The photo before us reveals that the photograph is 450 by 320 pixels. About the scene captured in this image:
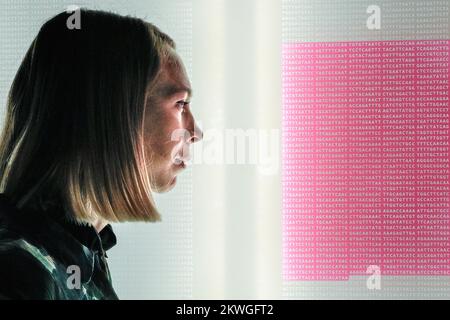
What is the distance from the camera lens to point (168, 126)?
1.54 metres

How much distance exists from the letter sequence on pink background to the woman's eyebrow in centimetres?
26

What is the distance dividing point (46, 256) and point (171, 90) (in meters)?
0.52

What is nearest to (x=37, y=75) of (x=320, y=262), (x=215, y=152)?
(x=215, y=152)

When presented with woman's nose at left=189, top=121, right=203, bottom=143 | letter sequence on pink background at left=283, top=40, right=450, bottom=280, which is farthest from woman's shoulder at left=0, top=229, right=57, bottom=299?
letter sequence on pink background at left=283, top=40, right=450, bottom=280

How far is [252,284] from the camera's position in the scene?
1.54 metres

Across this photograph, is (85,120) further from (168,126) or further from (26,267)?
(26,267)

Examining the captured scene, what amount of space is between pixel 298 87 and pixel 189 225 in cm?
47

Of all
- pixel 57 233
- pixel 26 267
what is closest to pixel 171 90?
pixel 57 233

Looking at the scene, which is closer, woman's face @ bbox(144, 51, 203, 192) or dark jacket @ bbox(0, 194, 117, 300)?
dark jacket @ bbox(0, 194, 117, 300)

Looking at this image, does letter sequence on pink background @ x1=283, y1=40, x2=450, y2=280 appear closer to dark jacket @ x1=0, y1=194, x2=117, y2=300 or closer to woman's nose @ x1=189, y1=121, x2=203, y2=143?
woman's nose @ x1=189, y1=121, x2=203, y2=143

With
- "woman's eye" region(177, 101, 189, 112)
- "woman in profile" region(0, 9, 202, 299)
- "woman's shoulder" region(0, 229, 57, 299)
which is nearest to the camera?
"woman's shoulder" region(0, 229, 57, 299)

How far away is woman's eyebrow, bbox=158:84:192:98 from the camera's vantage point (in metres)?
1.53

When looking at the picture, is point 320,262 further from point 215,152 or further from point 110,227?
point 110,227

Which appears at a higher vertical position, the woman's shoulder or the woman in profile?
the woman in profile
